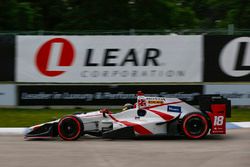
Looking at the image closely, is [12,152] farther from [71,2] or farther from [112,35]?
Answer: [71,2]

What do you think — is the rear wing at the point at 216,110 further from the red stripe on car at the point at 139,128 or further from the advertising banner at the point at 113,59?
the advertising banner at the point at 113,59

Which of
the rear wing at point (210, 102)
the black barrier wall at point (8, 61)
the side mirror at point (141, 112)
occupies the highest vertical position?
the black barrier wall at point (8, 61)

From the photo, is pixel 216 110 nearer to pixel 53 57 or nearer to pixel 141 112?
pixel 141 112

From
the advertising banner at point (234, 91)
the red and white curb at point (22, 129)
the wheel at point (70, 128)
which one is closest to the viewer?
the wheel at point (70, 128)

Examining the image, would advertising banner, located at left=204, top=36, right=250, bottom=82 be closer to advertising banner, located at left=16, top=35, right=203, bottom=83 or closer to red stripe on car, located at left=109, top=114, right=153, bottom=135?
advertising banner, located at left=16, top=35, right=203, bottom=83

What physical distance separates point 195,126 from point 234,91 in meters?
5.91

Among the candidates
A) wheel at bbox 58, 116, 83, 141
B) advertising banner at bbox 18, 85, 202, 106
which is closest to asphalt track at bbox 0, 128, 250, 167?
wheel at bbox 58, 116, 83, 141

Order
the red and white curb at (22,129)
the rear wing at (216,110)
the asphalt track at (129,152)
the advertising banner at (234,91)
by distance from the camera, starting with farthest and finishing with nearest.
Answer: the advertising banner at (234,91)
the red and white curb at (22,129)
the rear wing at (216,110)
the asphalt track at (129,152)

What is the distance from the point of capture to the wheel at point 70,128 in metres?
11.0

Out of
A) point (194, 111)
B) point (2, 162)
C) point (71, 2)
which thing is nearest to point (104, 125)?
point (194, 111)

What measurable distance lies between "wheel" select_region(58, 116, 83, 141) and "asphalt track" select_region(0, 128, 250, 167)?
0.16 m

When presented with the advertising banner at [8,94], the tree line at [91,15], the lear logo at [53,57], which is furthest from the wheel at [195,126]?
the tree line at [91,15]

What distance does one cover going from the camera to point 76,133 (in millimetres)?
11094

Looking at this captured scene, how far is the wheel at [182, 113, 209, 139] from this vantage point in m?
11.1
